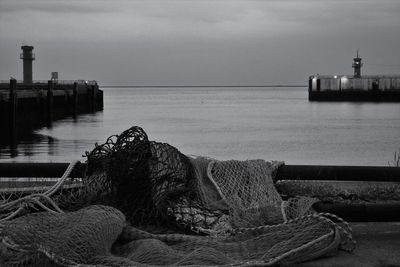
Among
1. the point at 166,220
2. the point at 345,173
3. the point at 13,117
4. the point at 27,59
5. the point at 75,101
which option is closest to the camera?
the point at 166,220

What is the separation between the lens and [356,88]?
122m

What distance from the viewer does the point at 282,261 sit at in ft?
12.3

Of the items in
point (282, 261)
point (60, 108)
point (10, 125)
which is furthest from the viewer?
point (60, 108)

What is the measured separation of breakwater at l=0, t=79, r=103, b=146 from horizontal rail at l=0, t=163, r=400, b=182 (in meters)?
26.5

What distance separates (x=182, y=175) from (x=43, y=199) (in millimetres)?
1167

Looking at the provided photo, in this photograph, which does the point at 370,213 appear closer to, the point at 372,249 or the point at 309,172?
the point at 372,249

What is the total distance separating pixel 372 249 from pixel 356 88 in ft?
400

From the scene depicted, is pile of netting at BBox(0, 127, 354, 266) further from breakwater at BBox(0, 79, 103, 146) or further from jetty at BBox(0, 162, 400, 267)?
breakwater at BBox(0, 79, 103, 146)

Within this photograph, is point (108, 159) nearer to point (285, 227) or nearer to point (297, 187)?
point (285, 227)

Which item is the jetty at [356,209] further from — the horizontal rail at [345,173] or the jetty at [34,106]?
the jetty at [34,106]

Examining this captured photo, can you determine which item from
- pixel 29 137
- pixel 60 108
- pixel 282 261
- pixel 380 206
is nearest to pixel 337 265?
pixel 282 261

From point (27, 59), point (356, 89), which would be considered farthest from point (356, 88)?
point (27, 59)

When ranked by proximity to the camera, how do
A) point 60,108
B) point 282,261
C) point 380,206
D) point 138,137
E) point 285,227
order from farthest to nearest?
point 60,108 → point 138,137 → point 380,206 → point 285,227 → point 282,261

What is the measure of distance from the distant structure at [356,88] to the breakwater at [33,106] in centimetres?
5464
